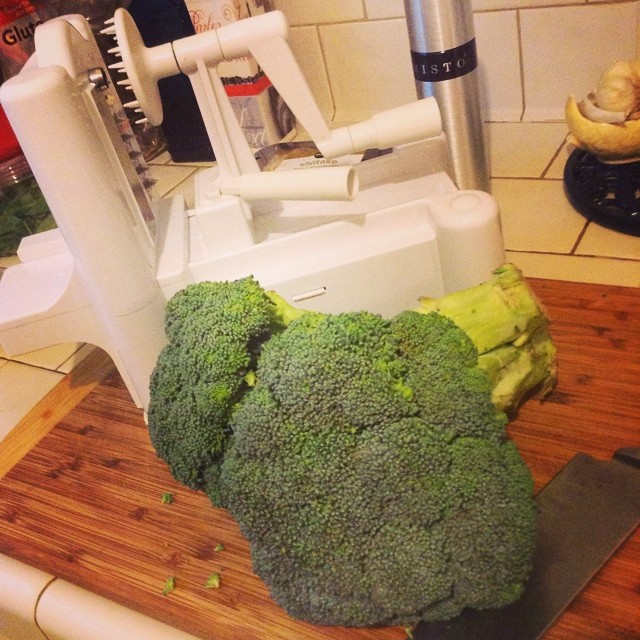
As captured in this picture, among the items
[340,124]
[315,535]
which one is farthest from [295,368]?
[340,124]

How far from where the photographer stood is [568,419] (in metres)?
0.63

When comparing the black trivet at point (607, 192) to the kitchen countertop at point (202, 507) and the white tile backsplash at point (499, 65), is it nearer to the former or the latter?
the kitchen countertop at point (202, 507)

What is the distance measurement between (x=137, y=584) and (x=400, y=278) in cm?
39

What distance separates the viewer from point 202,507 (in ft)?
2.16

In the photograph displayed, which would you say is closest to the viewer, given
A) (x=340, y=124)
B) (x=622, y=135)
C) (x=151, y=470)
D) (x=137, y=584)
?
(x=137, y=584)

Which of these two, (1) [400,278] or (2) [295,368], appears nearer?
(2) [295,368]

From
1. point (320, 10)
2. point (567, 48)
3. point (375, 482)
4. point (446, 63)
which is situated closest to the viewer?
point (375, 482)

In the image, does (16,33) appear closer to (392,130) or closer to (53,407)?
(53,407)

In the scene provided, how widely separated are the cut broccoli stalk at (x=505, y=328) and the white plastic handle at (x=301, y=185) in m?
0.14

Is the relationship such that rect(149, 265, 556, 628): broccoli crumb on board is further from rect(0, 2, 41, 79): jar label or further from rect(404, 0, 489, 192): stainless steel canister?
rect(0, 2, 41, 79): jar label

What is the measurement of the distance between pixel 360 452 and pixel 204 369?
0.52 ft

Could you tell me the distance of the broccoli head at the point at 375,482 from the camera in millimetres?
484

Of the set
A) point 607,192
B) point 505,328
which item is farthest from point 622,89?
point 505,328

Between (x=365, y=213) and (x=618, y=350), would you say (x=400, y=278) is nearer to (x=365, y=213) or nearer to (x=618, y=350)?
(x=365, y=213)
